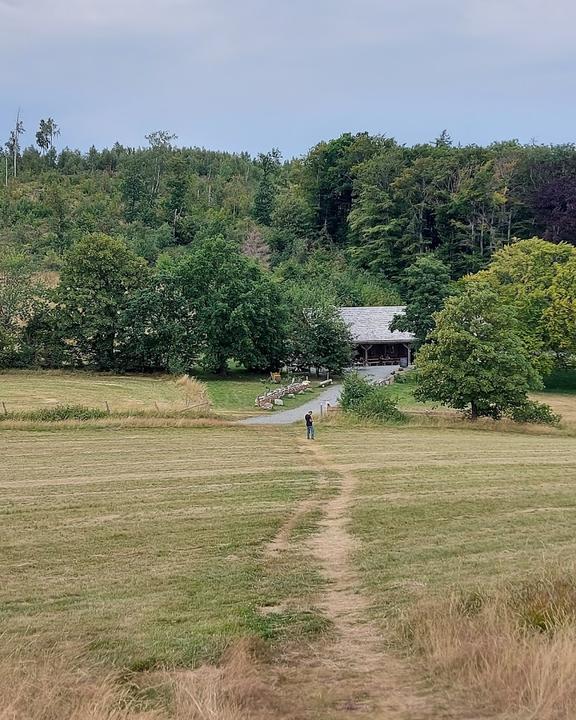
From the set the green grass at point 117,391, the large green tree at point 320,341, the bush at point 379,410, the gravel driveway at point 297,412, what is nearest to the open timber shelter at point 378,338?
the large green tree at point 320,341

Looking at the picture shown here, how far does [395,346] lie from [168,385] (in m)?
25.4

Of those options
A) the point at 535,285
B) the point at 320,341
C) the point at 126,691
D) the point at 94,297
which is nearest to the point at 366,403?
the point at 320,341

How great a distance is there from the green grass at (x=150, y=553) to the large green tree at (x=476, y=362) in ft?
44.7

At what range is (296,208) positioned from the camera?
94.7 meters

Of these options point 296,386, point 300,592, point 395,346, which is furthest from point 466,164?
point 300,592

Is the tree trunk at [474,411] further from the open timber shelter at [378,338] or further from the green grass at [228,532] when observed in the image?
the open timber shelter at [378,338]

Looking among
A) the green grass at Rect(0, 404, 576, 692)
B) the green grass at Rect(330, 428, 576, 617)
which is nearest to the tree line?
the green grass at Rect(0, 404, 576, 692)

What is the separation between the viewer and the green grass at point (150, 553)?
7305mm

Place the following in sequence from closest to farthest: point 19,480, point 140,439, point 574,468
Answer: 1. point 19,480
2. point 574,468
3. point 140,439

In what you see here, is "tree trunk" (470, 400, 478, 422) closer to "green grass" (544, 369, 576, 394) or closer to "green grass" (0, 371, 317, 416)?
"green grass" (0, 371, 317, 416)

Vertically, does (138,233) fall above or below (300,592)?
above

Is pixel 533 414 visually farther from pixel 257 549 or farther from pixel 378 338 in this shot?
pixel 378 338

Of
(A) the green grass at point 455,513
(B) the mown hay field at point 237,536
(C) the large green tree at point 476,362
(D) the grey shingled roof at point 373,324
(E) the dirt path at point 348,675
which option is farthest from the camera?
(D) the grey shingled roof at point 373,324

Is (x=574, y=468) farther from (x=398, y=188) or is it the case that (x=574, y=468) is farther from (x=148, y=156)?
(x=148, y=156)
